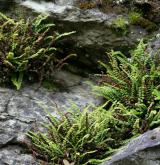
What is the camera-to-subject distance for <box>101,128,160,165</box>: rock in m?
5.15

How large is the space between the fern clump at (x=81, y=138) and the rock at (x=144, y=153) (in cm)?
76

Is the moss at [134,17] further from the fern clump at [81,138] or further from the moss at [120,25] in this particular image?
the fern clump at [81,138]

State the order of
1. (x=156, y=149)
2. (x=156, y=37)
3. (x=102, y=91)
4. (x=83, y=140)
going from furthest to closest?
1. (x=156, y=37)
2. (x=102, y=91)
3. (x=83, y=140)
4. (x=156, y=149)

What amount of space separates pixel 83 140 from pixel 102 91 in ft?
4.95

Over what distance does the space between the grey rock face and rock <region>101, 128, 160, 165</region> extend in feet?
5.05

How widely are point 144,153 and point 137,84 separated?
2.25 meters

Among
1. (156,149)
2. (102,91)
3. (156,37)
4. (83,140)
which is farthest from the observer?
(156,37)

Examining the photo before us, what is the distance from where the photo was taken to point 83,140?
20.7ft

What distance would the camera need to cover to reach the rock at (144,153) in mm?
5152

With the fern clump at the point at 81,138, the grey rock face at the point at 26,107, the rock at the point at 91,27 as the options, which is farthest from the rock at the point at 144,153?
the rock at the point at 91,27

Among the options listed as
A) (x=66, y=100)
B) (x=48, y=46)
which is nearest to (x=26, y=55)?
(x=48, y=46)

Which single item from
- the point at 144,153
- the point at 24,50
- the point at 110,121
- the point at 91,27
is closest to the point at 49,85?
the point at 24,50

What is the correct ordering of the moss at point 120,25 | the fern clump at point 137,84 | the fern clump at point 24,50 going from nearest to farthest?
the fern clump at point 137,84, the fern clump at point 24,50, the moss at point 120,25

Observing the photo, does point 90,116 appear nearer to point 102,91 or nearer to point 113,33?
point 102,91
